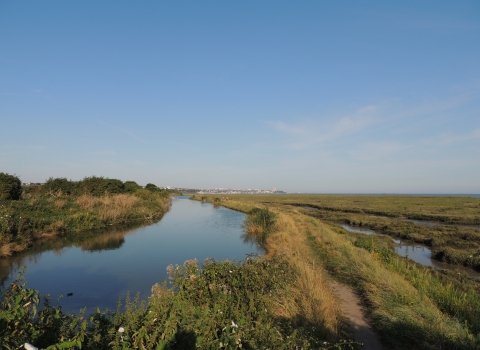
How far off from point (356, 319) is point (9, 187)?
24665 millimetres

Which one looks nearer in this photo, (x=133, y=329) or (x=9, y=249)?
(x=133, y=329)

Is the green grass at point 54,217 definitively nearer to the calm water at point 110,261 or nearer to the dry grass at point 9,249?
the dry grass at point 9,249

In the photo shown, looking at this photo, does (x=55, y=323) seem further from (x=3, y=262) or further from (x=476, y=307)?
(x=3, y=262)

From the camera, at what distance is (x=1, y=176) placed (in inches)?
880

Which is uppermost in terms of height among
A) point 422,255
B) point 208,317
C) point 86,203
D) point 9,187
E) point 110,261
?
point 9,187

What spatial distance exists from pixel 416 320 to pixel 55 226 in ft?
58.9

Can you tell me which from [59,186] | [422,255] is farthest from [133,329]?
[59,186]

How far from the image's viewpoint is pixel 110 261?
1255 cm

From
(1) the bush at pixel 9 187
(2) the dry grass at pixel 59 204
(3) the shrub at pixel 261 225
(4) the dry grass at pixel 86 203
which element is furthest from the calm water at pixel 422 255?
(1) the bush at pixel 9 187

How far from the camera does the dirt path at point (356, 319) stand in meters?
5.64

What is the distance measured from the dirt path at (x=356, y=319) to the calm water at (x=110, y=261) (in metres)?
5.36

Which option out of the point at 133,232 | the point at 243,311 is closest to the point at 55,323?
the point at 243,311

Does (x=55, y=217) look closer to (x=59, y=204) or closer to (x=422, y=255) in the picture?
(x=59, y=204)

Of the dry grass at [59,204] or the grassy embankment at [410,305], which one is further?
the dry grass at [59,204]
